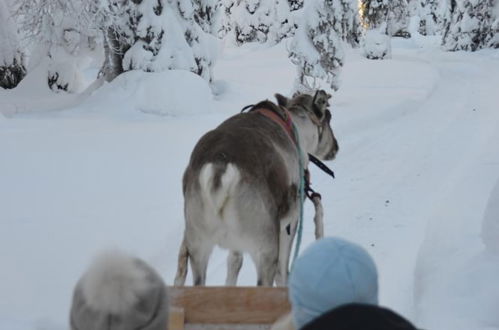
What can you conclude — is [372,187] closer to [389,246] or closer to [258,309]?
[389,246]

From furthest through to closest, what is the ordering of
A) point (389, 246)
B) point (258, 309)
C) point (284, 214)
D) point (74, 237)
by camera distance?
point (389, 246), point (74, 237), point (284, 214), point (258, 309)

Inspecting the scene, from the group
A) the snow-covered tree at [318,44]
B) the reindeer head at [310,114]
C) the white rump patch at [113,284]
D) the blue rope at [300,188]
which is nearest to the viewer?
the white rump patch at [113,284]

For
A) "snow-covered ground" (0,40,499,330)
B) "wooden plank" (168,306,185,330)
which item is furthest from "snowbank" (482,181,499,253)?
"wooden plank" (168,306,185,330)

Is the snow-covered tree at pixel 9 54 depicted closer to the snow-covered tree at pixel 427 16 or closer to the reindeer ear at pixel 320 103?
the reindeer ear at pixel 320 103

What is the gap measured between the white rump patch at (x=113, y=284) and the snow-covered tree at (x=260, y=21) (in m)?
35.2

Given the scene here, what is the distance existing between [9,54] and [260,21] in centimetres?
2699

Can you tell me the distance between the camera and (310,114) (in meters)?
5.53

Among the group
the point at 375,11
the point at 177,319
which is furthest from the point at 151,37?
the point at 375,11

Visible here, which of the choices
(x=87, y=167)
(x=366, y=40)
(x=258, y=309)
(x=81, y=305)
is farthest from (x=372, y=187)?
(x=366, y=40)

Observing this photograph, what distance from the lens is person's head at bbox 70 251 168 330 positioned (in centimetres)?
160

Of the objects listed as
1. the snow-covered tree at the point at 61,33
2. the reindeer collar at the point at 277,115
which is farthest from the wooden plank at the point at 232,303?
the snow-covered tree at the point at 61,33

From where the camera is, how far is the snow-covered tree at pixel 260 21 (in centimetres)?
3688

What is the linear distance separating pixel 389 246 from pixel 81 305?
5083 mm

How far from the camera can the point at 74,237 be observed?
19.0 ft
